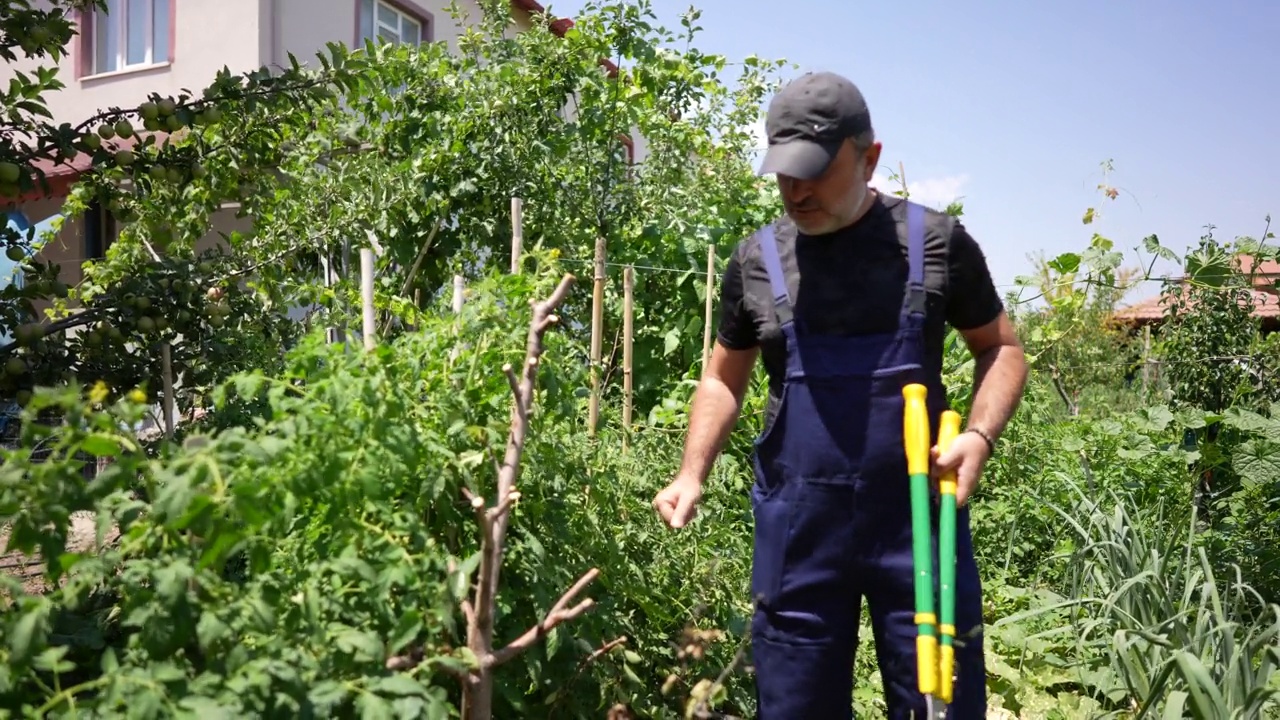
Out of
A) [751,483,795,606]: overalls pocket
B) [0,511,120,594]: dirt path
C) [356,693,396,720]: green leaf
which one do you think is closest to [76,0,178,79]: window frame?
[0,511,120,594]: dirt path

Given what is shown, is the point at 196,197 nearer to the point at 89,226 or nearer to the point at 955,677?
the point at 955,677

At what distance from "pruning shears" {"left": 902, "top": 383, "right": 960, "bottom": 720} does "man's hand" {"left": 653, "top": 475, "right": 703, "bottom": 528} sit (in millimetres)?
500

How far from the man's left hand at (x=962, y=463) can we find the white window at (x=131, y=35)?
462 inches

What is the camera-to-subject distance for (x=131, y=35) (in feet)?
39.8

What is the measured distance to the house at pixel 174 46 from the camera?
36.4ft

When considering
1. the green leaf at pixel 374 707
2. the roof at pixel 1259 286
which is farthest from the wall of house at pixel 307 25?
the green leaf at pixel 374 707

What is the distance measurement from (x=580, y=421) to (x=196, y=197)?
5.93 feet

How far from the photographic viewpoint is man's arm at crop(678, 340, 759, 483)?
7.88 feet

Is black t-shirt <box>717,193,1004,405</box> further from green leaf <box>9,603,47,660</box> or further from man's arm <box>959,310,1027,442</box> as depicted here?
green leaf <box>9,603,47,660</box>

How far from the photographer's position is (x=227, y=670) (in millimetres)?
1557

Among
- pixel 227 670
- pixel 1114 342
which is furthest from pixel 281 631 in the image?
pixel 1114 342

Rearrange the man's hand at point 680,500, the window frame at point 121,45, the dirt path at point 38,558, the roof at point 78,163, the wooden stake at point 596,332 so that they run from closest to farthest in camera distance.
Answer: the man's hand at point 680,500, the wooden stake at point 596,332, the dirt path at point 38,558, the roof at point 78,163, the window frame at point 121,45

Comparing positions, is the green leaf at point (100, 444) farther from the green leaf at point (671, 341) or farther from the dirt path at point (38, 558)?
the green leaf at point (671, 341)

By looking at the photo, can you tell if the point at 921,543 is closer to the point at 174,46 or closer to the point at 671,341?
the point at 671,341
